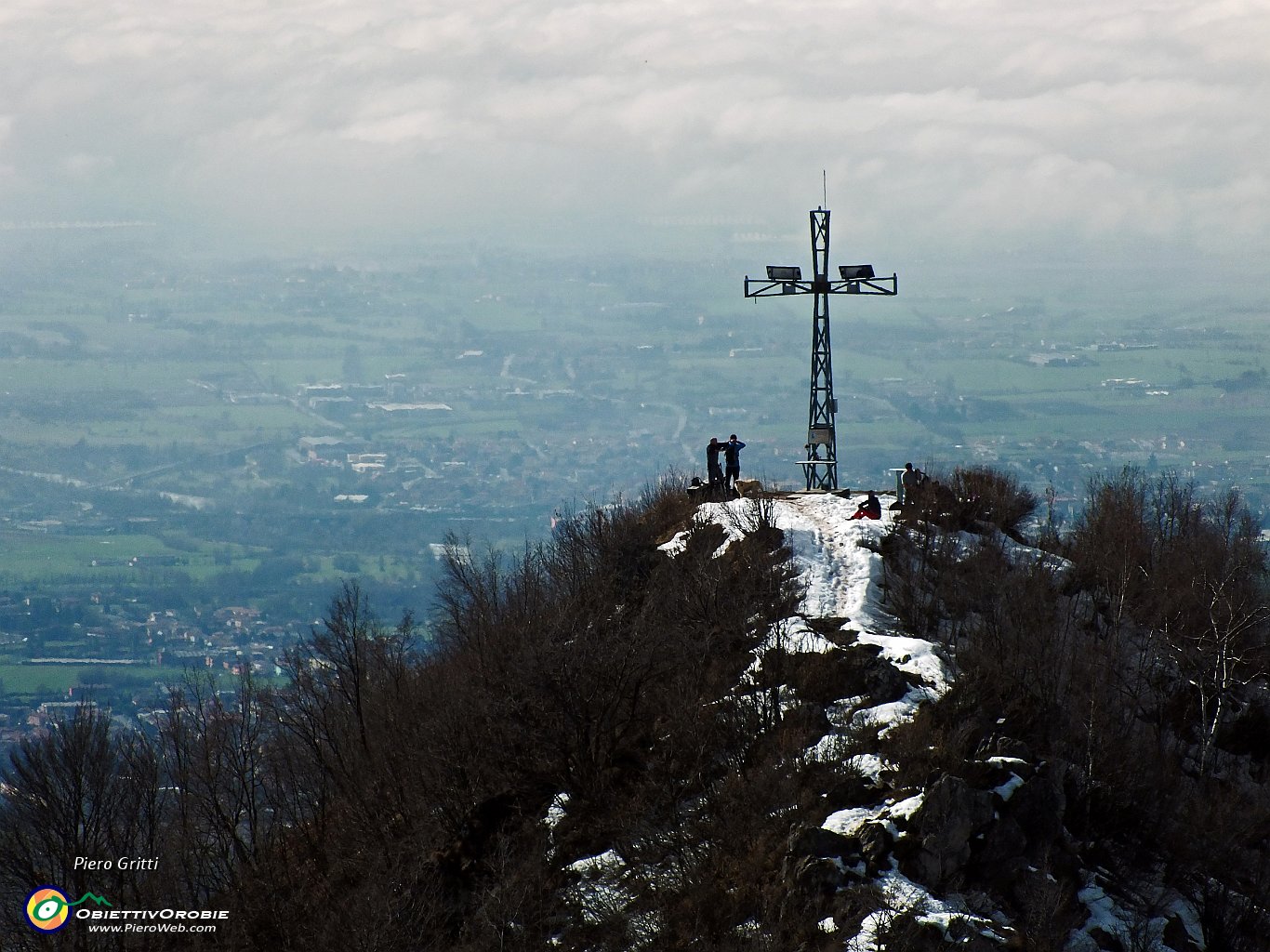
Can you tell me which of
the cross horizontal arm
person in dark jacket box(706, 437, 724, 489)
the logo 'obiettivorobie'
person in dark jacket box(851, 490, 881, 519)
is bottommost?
the logo 'obiettivorobie'

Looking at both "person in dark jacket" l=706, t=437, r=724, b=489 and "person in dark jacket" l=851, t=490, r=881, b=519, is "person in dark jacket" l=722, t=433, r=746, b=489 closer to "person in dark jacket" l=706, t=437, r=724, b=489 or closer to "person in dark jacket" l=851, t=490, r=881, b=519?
"person in dark jacket" l=706, t=437, r=724, b=489

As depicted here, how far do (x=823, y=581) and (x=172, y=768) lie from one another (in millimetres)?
19555

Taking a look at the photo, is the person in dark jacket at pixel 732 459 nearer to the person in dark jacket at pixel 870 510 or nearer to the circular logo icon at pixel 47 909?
the person in dark jacket at pixel 870 510

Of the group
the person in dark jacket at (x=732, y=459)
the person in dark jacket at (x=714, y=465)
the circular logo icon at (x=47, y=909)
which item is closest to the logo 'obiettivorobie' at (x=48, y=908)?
the circular logo icon at (x=47, y=909)

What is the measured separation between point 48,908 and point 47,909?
30 mm

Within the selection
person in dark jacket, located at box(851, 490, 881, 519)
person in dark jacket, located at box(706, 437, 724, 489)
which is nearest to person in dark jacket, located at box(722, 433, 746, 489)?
person in dark jacket, located at box(706, 437, 724, 489)

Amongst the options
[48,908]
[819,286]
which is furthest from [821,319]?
[48,908]

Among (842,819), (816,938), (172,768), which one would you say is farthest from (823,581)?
(172,768)

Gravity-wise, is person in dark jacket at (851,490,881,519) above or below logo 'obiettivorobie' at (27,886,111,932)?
above

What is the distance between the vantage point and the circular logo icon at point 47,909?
34656 mm

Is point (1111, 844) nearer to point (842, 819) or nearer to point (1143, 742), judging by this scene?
point (1143, 742)

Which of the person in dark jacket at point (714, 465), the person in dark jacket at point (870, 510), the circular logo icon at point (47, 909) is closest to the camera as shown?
the circular logo icon at point (47, 909)

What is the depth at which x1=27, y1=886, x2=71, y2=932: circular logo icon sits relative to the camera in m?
34.7

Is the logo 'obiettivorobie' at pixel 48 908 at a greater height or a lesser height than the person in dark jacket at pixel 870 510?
lesser
